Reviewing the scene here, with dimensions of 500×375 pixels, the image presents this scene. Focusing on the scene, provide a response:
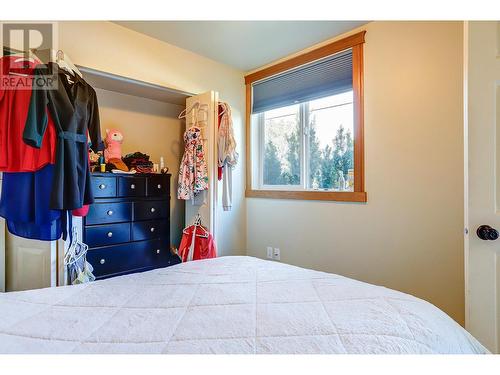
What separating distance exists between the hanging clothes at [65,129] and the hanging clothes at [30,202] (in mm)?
79

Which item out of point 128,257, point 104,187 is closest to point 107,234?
point 128,257

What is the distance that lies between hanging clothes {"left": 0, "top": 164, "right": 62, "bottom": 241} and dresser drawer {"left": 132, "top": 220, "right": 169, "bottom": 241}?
2.90ft

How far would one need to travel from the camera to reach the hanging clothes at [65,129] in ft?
4.54

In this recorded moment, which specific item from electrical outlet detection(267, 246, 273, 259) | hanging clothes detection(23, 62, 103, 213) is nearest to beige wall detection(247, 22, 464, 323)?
electrical outlet detection(267, 246, 273, 259)

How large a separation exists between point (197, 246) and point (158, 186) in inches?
26.7

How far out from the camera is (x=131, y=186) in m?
2.31

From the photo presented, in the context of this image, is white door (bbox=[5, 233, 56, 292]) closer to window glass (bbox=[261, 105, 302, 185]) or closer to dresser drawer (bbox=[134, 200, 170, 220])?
dresser drawer (bbox=[134, 200, 170, 220])

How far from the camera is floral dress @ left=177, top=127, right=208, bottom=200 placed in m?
2.53

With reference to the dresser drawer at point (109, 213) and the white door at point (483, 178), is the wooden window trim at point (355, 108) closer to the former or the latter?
the white door at point (483, 178)

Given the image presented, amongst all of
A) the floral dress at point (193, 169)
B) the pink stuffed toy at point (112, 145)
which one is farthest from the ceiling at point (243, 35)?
the pink stuffed toy at point (112, 145)
